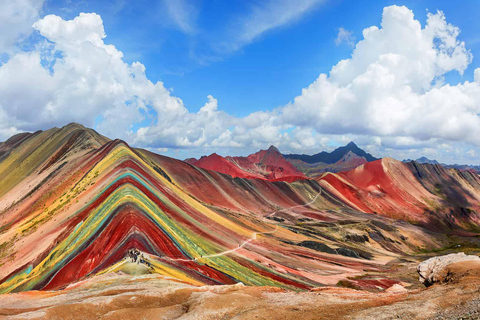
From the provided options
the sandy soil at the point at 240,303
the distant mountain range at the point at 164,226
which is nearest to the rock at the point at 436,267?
the sandy soil at the point at 240,303

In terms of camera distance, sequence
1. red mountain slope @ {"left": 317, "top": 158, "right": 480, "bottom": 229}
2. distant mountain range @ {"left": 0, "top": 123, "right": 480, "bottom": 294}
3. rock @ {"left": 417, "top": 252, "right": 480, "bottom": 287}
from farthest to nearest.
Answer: red mountain slope @ {"left": 317, "top": 158, "right": 480, "bottom": 229} < distant mountain range @ {"left": 0, "top": 123, "right": 480, "bottom": 294} < rock @ {"left": 417, "top": 252, "right": 480, "bottom": 287}

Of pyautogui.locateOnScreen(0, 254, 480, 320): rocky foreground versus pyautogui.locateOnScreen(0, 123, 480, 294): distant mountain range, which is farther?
pyautogui.locateOnScreen(0, 123, 480, 294): distant mountain range

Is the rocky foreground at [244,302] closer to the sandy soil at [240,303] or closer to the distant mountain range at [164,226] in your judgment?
the sandy soil at [240,303]

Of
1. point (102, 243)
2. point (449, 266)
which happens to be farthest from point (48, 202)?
point (449, 266)

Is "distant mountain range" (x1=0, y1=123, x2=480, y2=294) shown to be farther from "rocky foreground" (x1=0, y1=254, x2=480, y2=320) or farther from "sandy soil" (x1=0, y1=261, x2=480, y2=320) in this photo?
"sandy soil" (x1=0, y1=261, x2=480, y2=320)

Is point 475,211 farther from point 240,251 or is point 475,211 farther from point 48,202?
point 48,202

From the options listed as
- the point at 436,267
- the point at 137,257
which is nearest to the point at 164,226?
the point at 137,257

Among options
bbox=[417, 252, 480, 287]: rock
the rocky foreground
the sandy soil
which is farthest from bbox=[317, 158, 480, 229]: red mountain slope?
the sandy soil
